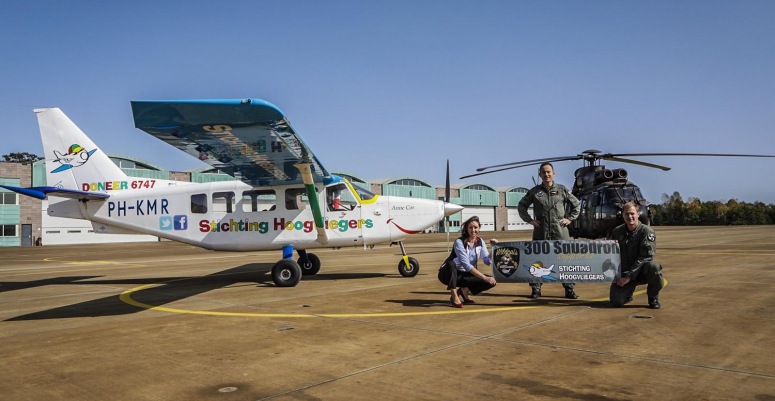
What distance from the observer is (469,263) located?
7465 mm

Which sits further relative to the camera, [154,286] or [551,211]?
[154,286]

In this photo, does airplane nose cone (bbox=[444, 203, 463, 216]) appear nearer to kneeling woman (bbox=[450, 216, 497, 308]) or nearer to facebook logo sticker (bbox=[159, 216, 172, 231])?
kneeling woman (bbox=[450, 216, 497, 308])

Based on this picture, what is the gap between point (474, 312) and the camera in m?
7.04

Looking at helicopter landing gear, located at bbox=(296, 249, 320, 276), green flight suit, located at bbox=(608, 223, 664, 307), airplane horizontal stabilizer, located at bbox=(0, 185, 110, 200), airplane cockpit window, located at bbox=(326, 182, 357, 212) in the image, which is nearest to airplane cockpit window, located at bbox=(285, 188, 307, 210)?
airplane cockpit window, located at bbox=(326, 182, 357, 212)

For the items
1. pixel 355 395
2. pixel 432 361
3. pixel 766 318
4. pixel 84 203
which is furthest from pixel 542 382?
pixel 84 203

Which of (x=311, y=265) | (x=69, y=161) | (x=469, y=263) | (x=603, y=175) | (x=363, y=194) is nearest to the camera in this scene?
(x=469, y=263)

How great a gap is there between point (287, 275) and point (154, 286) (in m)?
3.46

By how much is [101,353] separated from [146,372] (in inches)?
43.4

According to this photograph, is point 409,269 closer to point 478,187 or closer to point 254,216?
point 254,216

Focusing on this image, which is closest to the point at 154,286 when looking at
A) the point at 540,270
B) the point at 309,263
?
the point at 309,263

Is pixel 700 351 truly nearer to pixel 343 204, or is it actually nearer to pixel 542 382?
pixel 542 382

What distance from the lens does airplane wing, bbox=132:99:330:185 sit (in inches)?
263

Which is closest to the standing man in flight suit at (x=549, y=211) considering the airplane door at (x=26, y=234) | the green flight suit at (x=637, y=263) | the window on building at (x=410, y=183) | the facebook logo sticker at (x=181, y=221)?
the green flight suit at (x=637, y=263)

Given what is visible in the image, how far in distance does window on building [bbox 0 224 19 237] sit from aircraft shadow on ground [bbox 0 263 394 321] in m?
43.5
